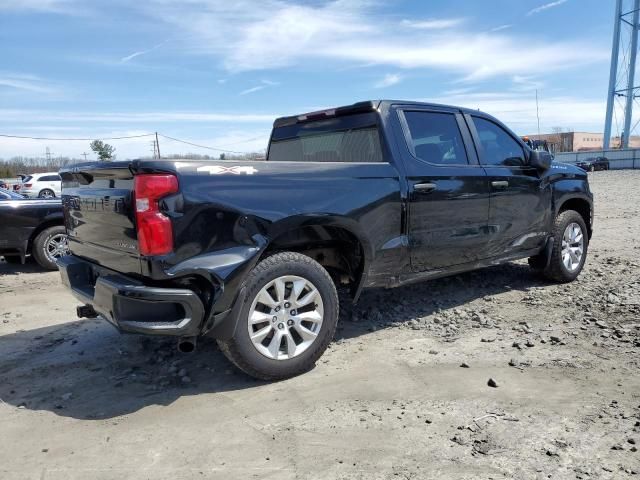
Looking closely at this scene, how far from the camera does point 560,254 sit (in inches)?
239

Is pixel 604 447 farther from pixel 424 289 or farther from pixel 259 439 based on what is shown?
pixel 424 289

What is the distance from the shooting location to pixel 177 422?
322 centimetres

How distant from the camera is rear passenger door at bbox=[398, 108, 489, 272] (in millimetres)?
4535

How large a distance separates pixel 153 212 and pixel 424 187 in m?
2.32

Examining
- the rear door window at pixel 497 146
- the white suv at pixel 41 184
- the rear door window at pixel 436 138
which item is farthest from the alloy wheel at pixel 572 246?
the white suv at pixel 41 184

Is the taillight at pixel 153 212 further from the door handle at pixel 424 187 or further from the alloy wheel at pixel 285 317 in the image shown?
the door handle at pixel 424 187

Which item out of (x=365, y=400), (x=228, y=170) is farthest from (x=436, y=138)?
(x=365, y=400)

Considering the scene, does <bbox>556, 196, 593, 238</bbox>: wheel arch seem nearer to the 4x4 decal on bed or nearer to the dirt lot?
the dirt lot

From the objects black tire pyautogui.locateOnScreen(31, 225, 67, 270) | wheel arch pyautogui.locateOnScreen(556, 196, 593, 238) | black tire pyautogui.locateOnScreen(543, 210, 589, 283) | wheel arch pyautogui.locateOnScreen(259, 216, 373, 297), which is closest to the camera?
wheel arch pyautogui.locateOnScreen(259, 216, 373, 297)

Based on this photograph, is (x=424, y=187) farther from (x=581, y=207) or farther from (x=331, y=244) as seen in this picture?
(x=581, y=207)

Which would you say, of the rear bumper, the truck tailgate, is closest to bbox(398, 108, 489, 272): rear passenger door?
the rear bumper

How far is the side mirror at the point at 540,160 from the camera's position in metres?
5.68

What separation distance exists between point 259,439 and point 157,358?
162 cm

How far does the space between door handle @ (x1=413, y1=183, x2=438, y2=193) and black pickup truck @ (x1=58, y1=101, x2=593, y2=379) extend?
1 cm
